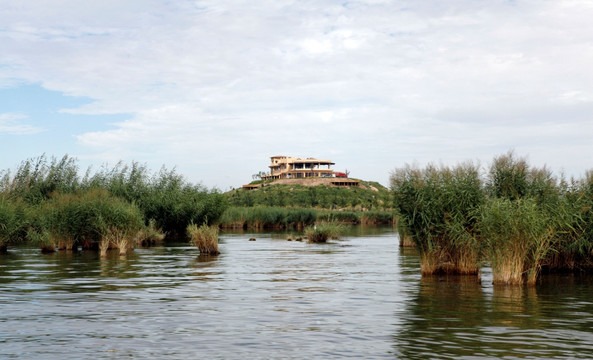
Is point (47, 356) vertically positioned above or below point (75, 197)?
below

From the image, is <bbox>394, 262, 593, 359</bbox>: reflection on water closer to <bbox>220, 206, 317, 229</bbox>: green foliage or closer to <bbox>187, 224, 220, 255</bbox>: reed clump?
<bbox>187, 224, 220, 255</bbox>: reed clump

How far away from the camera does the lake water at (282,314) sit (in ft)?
40.2

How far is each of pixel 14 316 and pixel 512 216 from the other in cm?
1507

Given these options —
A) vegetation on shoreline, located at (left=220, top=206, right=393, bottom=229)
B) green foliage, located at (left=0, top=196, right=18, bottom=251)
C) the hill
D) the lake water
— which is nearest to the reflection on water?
the lake water

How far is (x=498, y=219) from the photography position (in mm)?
20719

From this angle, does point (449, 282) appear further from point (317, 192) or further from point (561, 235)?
point (317, 192)

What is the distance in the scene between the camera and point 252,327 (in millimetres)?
14508

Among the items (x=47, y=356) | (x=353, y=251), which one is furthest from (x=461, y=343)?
(x=353, y=251)

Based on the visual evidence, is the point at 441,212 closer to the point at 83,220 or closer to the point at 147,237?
the point at 83,220

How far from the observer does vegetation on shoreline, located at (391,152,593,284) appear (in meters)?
20.7

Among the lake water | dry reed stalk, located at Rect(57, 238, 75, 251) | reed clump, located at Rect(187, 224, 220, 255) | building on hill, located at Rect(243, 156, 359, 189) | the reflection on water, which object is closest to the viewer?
the reflection on water

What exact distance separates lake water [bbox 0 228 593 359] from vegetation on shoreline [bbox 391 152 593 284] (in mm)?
1030

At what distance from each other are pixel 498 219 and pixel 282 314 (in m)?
8.58

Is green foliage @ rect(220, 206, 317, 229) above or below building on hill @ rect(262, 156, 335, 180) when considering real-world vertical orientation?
below
